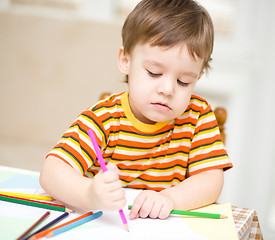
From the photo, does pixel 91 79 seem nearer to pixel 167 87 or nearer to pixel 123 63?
pixel 123 63

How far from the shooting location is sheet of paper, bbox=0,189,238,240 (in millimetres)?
530

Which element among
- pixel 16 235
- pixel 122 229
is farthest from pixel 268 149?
pixel 16 235

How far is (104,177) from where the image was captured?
561 millimetres

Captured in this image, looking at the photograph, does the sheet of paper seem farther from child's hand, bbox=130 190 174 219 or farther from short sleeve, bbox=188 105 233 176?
short sleeve, bbox=188 105 233 176

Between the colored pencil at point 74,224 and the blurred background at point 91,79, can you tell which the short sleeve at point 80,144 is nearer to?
the colored pencil at point 74,224

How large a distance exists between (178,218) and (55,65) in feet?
3.61

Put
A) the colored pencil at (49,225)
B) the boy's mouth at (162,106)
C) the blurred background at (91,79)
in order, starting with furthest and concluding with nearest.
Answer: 1. the blurred background at (91,79)
2. the boy's mouth at (162,106)
3. the colored pencil at (49,225)

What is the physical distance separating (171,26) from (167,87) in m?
0.11

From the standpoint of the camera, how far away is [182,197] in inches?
26.5

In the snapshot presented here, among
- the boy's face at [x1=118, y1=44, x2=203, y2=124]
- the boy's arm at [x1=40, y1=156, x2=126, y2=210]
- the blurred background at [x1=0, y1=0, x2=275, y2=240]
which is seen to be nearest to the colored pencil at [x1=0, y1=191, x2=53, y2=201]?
the boy's arm at [x1=40, y1=156, x2=126, y2=210]

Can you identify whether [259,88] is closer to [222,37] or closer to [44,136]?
[222,37]

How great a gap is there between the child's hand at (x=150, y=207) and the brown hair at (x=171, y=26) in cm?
26

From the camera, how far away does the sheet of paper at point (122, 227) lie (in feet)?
1.74

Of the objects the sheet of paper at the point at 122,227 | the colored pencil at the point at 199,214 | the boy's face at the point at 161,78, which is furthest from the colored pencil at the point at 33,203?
the boy's face at the point at 161,78
